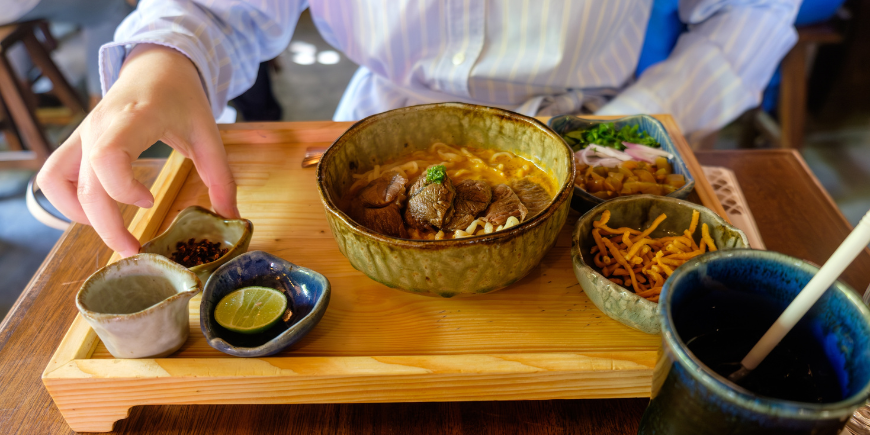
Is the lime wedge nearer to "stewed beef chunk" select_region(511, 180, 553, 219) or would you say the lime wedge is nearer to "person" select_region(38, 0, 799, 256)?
"person" select_region(38, 0, 799, 256)

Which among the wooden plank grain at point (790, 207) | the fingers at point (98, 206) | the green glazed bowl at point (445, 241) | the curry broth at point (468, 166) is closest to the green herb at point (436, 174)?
the curry broth at point (468, 166)

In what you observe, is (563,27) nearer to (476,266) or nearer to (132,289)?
(476,266)

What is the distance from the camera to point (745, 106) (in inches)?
94.1

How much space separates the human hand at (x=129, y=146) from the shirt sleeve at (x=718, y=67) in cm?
160

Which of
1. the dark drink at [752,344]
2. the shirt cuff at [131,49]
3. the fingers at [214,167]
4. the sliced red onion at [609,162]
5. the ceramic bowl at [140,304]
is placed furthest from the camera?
the sliced red onion at [609,162]

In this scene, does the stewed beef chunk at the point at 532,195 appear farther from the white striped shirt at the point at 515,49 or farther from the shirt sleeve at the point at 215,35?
the shirt sleeve at the point at 215,35

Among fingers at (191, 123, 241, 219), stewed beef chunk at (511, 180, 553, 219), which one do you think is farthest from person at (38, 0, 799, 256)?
stewed beef chunk at (511, 180, 553, 219)

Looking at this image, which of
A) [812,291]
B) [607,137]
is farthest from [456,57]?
[812,291]

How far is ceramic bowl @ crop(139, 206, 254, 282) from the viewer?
1.42m

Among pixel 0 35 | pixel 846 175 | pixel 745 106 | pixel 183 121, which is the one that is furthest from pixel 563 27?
pixel 0 35

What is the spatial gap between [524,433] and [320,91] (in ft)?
16.3

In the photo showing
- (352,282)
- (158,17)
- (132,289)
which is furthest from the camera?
(158,17)

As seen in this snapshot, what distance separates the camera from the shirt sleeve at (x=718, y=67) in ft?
7.47

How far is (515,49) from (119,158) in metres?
1.48
